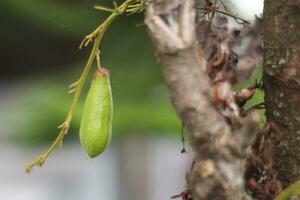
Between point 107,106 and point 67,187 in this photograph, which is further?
point 67,187

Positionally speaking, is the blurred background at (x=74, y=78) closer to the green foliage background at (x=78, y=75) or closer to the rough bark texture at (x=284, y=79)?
the green foliage background at (x=78, y=75)

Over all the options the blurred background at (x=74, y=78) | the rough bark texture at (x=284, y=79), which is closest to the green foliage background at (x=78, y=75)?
the blurred background at (x=74, y=78)

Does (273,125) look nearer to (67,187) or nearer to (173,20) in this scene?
(173,20)

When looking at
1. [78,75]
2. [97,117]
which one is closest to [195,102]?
[97,117]

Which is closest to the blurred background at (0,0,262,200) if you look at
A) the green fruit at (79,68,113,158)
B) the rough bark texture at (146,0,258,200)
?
the green fruit at (79,68,113,158)

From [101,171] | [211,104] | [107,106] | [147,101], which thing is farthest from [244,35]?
[101,171]
